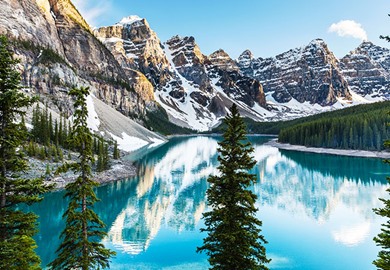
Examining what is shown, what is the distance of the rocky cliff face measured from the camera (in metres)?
109

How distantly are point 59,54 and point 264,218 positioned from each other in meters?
133

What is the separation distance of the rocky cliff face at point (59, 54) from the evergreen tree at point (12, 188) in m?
94.2

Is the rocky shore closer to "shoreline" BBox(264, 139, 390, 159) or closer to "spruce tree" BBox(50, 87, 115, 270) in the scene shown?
"spruce tree" BBox(50, 87, 115, 270)

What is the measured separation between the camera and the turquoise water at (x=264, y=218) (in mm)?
25688

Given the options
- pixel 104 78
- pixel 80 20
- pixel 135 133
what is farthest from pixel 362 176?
pixel 80 20

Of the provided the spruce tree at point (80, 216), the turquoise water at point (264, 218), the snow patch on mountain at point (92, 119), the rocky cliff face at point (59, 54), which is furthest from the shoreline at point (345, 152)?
the spruce tree at point (80, 216)

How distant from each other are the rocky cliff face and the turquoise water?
6679 centimetres

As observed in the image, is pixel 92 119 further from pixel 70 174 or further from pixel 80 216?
pixel 80 216

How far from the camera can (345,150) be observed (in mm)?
104688

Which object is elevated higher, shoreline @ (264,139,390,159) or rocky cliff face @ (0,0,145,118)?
rocky cliff face @ (0,0,145,118)

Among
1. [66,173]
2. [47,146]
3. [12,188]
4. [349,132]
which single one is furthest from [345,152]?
[12,188]

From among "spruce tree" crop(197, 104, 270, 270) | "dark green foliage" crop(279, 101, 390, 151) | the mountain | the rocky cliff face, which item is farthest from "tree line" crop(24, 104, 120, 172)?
"dark green foliage" crop(279, 101, 390, 151)

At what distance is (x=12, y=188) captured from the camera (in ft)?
35.2

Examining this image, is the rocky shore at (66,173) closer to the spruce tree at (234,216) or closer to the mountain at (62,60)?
the spruce tree at (234,216)
